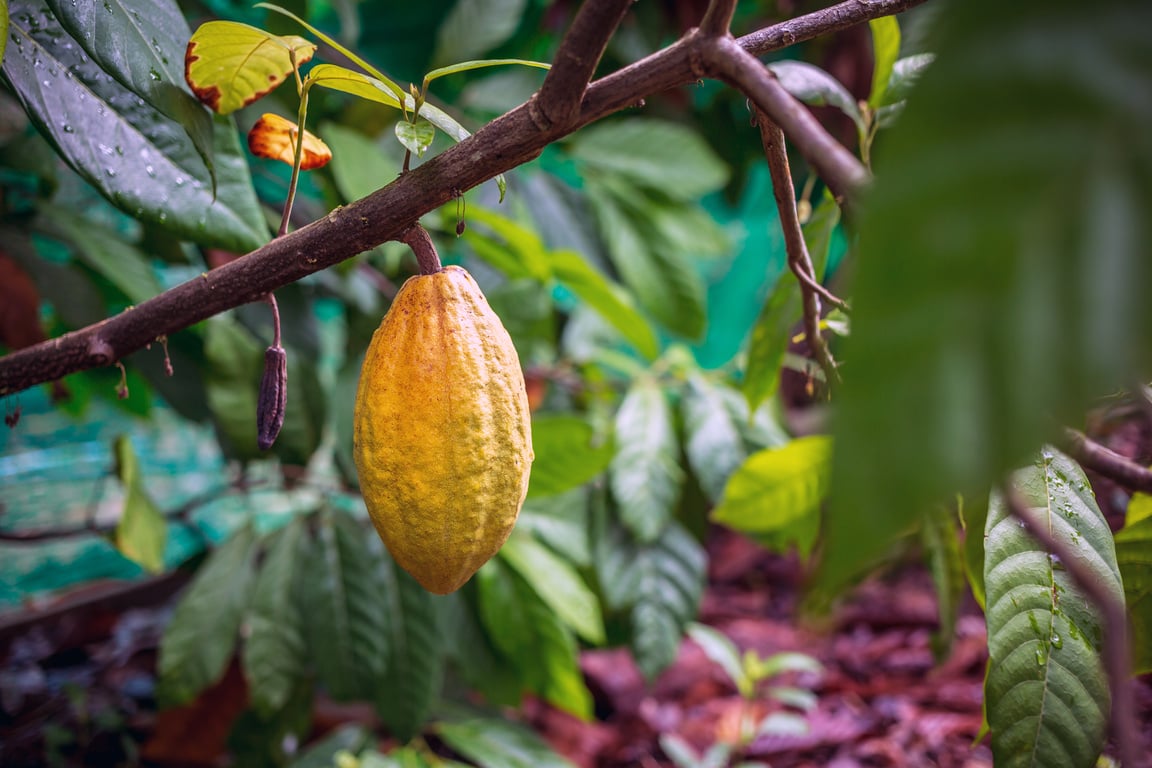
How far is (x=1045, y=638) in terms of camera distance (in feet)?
1.90

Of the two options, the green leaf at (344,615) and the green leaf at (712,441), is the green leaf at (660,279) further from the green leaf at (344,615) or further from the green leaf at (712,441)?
the green leaf at (344,615)

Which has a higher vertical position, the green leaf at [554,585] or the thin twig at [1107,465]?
the thin twig at [1107,465]

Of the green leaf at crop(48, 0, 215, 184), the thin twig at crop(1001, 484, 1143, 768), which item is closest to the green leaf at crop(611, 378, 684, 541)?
the green leaf at crop(48, 0, 215, 184)

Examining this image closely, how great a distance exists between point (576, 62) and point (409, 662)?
3.68ft

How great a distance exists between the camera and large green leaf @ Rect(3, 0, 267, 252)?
26.3 inches

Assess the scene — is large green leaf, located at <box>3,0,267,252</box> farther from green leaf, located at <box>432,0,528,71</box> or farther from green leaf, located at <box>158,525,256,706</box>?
green leaf, located at <box>432,0,528,71</box>

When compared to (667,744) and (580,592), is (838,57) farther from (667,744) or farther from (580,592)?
(667,744)

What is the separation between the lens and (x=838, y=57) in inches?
84.4

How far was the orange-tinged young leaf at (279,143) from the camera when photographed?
638mm

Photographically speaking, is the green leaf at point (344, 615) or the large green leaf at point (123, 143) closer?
the large green leaf at point (123, 143)

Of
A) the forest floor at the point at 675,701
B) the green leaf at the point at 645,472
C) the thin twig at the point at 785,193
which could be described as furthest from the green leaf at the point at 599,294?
the thin twig at the point at 785,193

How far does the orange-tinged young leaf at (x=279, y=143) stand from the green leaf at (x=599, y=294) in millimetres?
723

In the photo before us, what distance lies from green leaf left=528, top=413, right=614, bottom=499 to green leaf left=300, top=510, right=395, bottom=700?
1.01ft

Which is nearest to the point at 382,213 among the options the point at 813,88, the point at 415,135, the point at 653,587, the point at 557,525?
the point at 415,135
